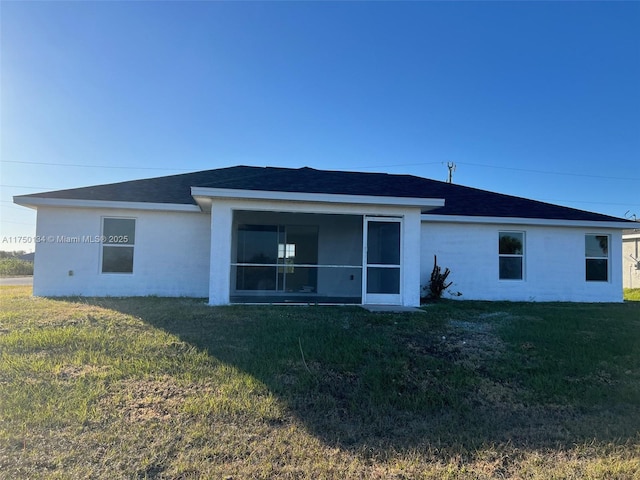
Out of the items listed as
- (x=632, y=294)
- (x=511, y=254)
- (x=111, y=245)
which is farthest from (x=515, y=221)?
(x=111, y=245)

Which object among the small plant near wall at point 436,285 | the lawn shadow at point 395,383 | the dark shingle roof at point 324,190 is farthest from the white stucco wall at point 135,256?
the small plant near wall at point 436,285

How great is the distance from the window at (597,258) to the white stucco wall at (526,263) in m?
0.16

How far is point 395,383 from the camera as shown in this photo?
480 cm

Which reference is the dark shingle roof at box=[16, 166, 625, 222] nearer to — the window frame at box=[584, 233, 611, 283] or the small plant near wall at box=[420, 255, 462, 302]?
the window frame at box=[584, 233, 611, 283]

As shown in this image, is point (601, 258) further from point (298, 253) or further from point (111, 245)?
point (111, 245)

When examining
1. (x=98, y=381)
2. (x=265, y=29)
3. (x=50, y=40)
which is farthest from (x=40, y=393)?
(x=265, y=29)

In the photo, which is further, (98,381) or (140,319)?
(140,319)

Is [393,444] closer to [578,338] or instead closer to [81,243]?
[578,338]

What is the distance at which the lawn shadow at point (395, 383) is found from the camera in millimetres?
3670

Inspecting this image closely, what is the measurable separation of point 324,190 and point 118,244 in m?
6.16

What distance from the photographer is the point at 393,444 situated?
3.44m

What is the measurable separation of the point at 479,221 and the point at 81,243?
11.9 m

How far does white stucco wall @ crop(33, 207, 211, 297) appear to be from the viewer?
11.2 metres

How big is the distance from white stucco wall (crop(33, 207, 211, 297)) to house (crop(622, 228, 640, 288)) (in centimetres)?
2105
